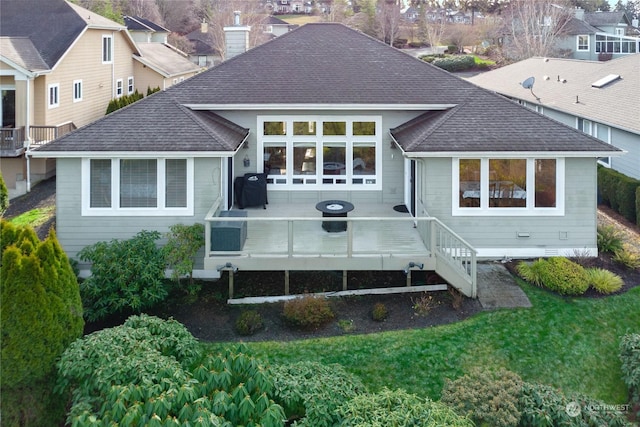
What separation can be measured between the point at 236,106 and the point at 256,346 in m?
7.37

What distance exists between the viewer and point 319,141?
15.5m

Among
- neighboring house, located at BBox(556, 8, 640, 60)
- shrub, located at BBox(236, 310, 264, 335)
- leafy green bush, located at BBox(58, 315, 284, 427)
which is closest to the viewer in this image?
leafy green bush, located at BBox(58, 315, 284, 427)

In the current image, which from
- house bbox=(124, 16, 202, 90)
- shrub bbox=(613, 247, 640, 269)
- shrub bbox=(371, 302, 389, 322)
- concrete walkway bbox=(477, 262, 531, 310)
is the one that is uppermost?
house bbox=(124, 16, 202, 90)

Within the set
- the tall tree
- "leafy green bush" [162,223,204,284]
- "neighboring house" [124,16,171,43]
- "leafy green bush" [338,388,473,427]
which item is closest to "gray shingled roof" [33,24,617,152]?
"leafy green bush" [162,223,204,284]

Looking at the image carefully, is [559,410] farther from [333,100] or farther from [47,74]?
[47,74]

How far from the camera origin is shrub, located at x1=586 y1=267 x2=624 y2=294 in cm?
1155

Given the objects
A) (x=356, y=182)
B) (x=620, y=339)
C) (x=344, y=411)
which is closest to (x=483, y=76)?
(x=356, y=182)

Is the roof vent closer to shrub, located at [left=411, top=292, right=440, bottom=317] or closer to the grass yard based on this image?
shrub, located at [left=411, top=292, right=440, bottom=317]

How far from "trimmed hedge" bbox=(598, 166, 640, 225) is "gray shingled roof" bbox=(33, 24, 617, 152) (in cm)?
525

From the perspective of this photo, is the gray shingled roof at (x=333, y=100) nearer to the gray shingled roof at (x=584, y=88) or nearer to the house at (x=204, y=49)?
the gray shingled roof at (x=584, y=88)

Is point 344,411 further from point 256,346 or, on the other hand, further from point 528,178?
point 528,178

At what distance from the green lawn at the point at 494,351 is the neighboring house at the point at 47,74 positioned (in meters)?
15.1

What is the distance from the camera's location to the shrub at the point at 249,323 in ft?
34.1

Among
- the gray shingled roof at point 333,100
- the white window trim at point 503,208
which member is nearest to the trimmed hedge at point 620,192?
the white window trim at point 503,208
